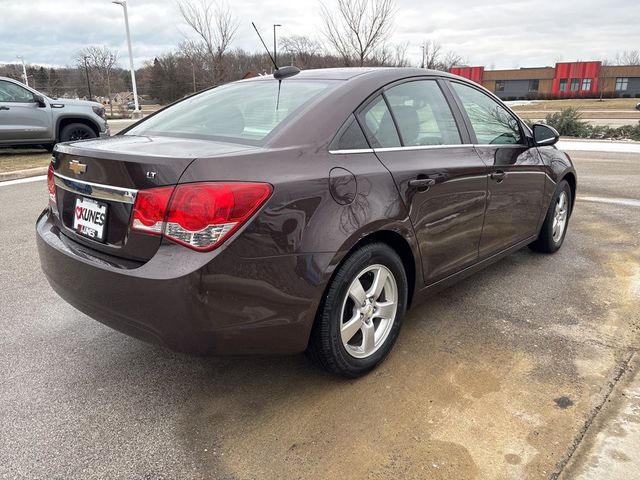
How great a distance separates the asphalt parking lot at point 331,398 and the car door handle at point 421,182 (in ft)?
3.14

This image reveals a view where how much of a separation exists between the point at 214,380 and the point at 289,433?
0.62 metres

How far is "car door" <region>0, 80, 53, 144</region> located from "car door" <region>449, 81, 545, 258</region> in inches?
400

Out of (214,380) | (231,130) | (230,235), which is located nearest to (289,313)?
(230,235)

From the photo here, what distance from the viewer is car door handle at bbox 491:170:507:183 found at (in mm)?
3475

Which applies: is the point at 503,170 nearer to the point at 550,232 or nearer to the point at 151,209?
the point at 550,232

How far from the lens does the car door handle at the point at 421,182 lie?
278 cm

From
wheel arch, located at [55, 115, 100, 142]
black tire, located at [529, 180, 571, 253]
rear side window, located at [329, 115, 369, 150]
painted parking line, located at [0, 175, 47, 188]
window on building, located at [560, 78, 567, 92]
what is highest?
window on building, located at [560, 78, 567, 92]

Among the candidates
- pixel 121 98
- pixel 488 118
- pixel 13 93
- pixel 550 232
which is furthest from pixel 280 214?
pixel 121 98

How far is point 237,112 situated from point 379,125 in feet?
2.60

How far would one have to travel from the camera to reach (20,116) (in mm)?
10914

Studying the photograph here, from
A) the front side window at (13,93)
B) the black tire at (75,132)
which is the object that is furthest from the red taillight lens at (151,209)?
the front side window at (13,93)

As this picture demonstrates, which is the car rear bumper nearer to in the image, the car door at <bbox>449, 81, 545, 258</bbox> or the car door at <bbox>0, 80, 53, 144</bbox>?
the car door at <bbox>449, 81, 545, 258</bbox>

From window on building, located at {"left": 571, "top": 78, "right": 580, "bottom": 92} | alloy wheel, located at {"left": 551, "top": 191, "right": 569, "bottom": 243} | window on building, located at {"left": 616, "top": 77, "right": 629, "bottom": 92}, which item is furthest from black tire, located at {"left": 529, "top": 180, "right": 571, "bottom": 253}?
window on building, located at {"left": 616, "top": 77, "right": 629, "bottom": 92}

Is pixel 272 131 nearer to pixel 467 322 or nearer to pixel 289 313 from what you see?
pixel 289 313
